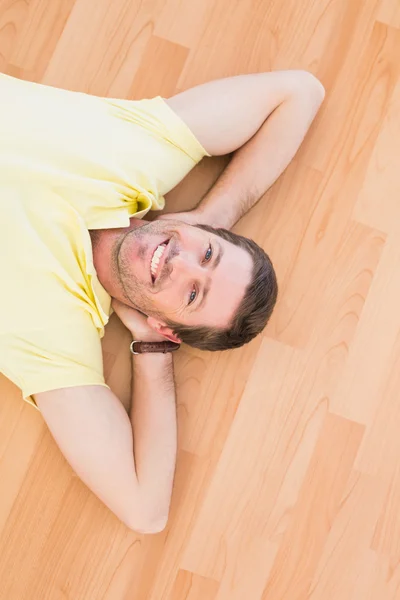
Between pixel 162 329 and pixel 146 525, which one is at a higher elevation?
pixel 162 329

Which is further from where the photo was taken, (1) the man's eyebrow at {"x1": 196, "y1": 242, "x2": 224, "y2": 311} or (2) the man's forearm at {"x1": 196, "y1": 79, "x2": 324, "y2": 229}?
(2) the man's forearm at {"x1": 196, "y1": 79, "x2": 324, "y2": 229}

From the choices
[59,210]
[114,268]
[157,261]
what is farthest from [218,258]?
[59,210]

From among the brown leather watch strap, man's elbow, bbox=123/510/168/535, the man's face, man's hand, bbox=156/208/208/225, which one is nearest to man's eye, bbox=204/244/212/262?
the man's face

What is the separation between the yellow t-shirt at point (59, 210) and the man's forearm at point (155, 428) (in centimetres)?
13

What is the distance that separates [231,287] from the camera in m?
1.26

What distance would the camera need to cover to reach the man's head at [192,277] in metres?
1.25

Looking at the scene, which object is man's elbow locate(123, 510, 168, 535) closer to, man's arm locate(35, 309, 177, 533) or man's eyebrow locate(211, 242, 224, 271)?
man's arm locate(35, 309, 177, 533)

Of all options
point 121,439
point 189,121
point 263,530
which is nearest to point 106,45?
point 189,121

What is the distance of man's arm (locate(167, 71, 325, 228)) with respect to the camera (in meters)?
1.40

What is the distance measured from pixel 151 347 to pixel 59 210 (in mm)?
393

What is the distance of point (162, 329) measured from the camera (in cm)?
134

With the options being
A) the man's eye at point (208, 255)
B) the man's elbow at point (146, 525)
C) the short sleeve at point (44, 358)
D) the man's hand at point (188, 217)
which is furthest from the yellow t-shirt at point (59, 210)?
the man's elbow at point (146, 525)

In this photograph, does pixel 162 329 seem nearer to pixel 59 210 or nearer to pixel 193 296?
pixel 193 296

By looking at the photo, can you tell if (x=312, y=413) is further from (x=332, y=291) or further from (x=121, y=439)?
(x=121, y=439)
